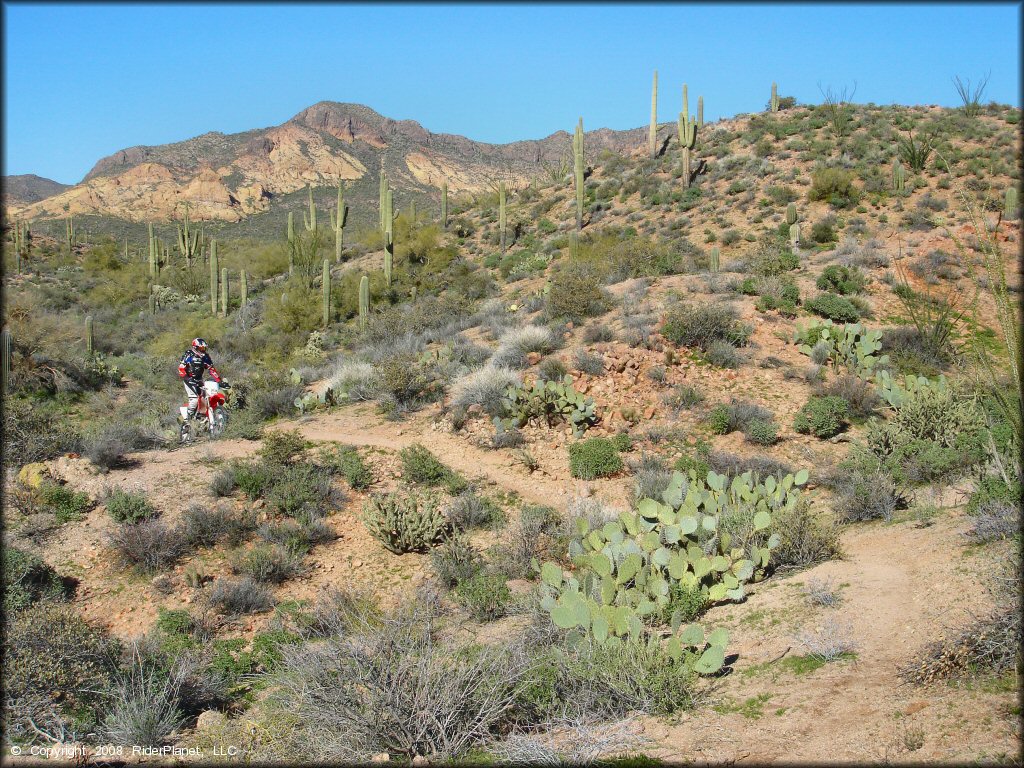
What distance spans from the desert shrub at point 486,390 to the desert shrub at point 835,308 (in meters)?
7.30

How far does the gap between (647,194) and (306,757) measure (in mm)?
30250

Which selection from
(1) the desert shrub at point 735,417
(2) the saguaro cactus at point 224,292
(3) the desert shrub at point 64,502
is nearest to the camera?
(3) the desert shrub at point 64,502

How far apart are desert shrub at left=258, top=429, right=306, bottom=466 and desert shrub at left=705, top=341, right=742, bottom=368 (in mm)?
7856

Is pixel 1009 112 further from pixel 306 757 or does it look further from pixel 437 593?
pixel 306 757

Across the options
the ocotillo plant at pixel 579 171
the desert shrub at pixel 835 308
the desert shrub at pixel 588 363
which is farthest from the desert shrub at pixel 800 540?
the ocotillo plant at pixel 579 171

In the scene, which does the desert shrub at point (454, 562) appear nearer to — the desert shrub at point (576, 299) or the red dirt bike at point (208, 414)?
the red dirt bike at point (208, 414)

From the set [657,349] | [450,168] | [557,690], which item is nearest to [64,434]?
[557,690]

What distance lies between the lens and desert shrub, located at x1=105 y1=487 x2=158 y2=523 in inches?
335

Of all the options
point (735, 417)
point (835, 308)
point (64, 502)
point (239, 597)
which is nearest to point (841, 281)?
point (835, 308)

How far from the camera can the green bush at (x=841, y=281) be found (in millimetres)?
16125

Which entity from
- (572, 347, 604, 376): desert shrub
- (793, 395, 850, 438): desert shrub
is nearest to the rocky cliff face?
(572, 347, 604, 376): desert shrub

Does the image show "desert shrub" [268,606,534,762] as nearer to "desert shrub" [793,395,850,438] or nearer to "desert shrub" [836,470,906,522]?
"desert shrub" [836,470,906,522]

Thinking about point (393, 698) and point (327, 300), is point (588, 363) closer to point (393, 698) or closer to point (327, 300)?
point (393, 698)

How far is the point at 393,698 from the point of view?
4109 mm
